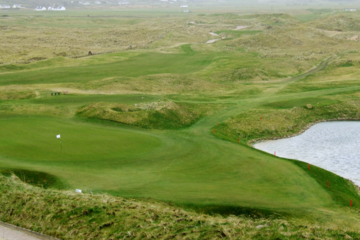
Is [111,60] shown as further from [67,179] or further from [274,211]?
[274,211]

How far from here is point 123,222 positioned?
18.3 m

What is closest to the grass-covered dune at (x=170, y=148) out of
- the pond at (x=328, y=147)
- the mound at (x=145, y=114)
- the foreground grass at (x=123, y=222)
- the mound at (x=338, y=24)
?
the foreground grass at (x=123, y=222)

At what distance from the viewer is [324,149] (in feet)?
129

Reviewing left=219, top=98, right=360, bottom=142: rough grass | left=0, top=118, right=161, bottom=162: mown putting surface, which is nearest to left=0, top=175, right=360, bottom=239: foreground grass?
left=0, top=118, right=161, bottom=162: mown putting surface

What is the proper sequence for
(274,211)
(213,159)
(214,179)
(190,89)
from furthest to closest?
(190,89) → (213,159) → (214,179) → (274,211)

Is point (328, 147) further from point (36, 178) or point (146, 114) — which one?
point (36, 178)

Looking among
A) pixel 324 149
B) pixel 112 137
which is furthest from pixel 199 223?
pixel 324 149

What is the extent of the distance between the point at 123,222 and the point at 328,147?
27802 millimetres

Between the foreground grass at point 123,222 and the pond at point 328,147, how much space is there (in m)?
14.8

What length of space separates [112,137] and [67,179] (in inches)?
405

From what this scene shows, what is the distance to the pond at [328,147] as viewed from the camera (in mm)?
34206

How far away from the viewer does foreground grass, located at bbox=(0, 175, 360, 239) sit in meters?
17.5

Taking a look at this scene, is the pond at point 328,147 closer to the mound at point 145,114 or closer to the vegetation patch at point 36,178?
the mound at point 145,114

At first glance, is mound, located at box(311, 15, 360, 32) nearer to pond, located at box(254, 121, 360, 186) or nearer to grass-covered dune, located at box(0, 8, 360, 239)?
grass-covered dune, located at box(0, 8, 360, 239)
